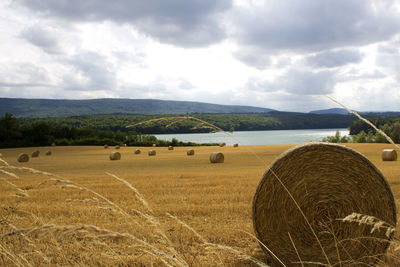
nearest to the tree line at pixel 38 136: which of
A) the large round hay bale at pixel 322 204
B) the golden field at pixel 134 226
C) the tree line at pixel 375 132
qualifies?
the tree line at pixel 375 132

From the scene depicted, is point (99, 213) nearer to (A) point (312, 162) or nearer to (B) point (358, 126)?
(A) point (312, 162)

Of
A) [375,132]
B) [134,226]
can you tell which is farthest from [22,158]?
[375,132]

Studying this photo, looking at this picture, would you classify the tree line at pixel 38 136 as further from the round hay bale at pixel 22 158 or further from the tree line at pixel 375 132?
the tree line at pixel 375 132

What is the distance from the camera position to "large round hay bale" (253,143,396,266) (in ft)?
13.6

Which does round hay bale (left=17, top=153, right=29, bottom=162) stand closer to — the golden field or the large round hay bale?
the golden field

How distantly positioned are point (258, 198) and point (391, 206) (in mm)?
1661

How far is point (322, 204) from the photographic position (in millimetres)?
4250

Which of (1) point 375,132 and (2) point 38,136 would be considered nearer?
(1) point 375,132

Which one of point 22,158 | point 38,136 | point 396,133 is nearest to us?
point 22,158

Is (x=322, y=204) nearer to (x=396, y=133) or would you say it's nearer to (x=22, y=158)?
(x=22, y=158)

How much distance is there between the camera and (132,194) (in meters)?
9.69

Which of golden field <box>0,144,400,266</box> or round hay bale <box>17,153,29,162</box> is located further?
round hay bale <box>17,153,29,162</box>

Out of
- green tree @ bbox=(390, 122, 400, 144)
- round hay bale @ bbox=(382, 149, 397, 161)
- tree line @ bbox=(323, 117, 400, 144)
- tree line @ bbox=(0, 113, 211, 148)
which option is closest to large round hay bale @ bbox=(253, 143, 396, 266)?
round hay bale @ bbox=(382, 149, 397, 161)

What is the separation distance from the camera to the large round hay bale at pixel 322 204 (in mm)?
4133
